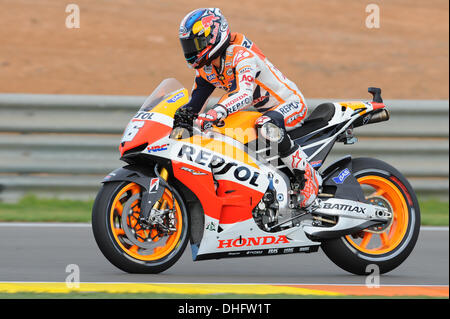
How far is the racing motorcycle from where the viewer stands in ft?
21.5

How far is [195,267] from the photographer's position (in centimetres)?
720

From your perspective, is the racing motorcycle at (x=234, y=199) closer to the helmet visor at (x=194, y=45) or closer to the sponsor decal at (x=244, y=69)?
the helmet visor at (x=194, y=45)

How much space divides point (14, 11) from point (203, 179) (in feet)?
36.5

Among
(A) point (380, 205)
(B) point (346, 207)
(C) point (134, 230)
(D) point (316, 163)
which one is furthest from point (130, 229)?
(A) point (380, 205)

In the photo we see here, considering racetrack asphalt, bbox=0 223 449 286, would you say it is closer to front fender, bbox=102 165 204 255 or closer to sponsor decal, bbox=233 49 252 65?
front fender, bbox=102 165 204 255

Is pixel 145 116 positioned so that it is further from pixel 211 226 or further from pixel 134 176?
pixel 211 226

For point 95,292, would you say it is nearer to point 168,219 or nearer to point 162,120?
point 168,219

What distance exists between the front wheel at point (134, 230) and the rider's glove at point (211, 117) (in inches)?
20.7

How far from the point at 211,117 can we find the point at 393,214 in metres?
1.75

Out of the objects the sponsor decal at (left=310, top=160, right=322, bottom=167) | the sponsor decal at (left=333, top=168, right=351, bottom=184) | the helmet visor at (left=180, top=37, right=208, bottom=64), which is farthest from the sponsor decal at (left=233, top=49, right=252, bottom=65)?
the sponsor decal at (left=333, top=168, right=351, bottom=184)

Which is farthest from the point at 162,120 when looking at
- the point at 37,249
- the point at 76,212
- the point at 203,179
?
the point at 76,212

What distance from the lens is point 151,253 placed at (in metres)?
6.79

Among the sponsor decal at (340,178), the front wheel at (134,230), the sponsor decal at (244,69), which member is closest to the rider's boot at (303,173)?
the sponsor decal at (340,178)

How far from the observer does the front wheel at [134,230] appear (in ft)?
21.2
